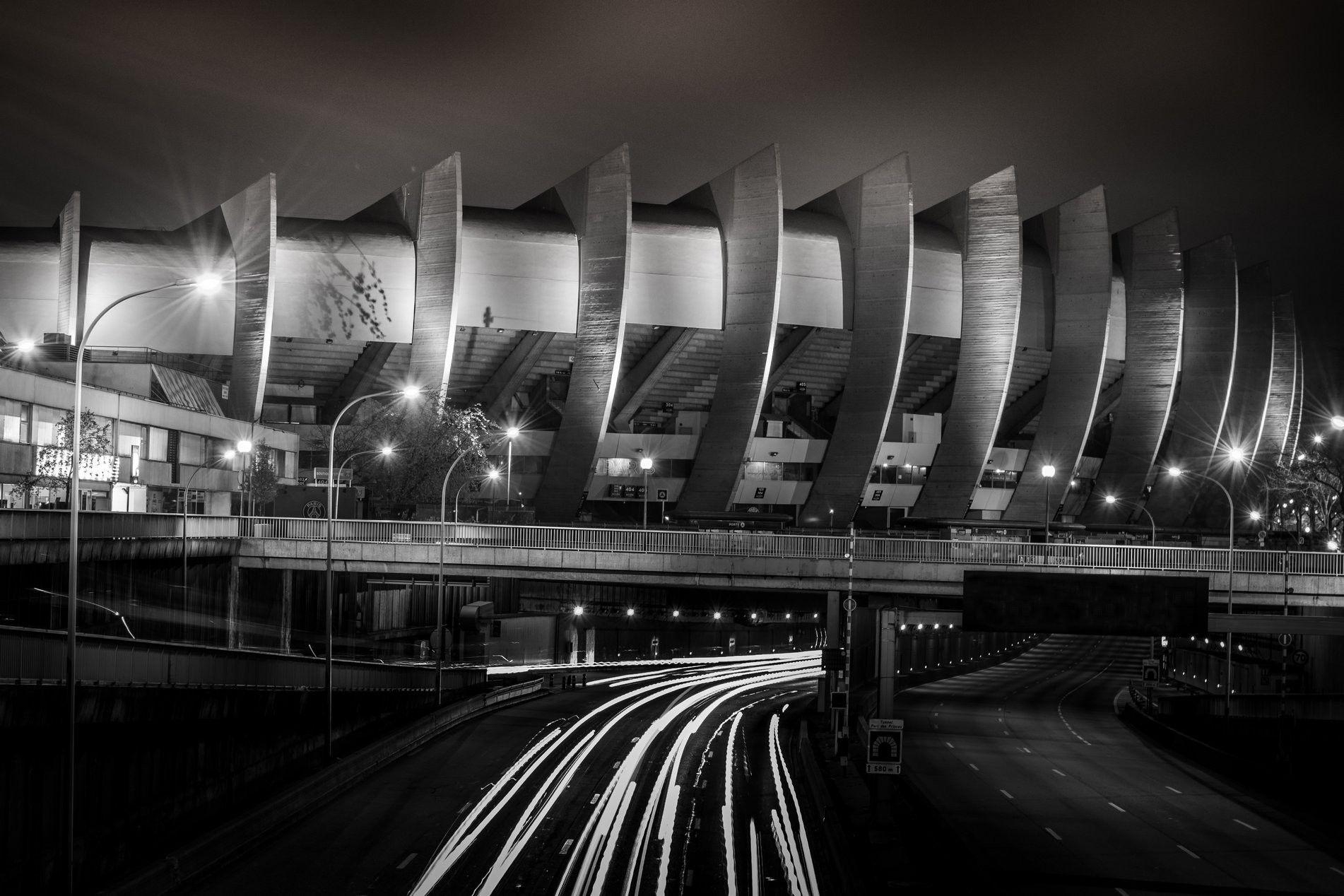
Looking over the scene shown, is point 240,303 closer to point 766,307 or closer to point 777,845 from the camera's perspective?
point 766,307

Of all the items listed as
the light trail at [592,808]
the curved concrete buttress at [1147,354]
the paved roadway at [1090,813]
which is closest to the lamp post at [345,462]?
the light trail at [592,808]

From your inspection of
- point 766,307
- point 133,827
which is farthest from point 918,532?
point 133,827

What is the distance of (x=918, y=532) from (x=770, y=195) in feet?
84.8

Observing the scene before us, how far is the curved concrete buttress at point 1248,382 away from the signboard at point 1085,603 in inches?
2824

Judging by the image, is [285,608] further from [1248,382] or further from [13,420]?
[1248,382]

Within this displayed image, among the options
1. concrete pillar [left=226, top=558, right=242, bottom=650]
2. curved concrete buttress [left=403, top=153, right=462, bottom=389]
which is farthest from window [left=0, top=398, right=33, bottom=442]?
curved concrete buttress [left=403, top=153, right=462, bottom=389]

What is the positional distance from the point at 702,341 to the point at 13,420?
41.7m

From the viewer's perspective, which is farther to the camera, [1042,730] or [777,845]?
[1042,730]

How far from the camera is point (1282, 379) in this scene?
100 meters

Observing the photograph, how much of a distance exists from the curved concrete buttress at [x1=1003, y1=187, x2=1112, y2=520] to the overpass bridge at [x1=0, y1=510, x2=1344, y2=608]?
1580 inches

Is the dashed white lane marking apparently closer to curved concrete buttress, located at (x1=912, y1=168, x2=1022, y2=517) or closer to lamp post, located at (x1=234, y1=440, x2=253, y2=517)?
curved concrete buttress, located at (x1=912, y1=168, x2=1022, y2=517)

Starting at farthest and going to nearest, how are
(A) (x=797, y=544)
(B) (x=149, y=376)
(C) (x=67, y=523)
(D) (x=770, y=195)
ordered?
1. (D) (x=770, y=195)
2. (B) (x=149, y=376)
3. (A) (x=797, y=544)
4. (C) (x=67, y=523)

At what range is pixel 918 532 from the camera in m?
57.6

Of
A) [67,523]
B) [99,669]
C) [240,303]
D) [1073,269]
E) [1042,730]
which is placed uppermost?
[1073,269]
